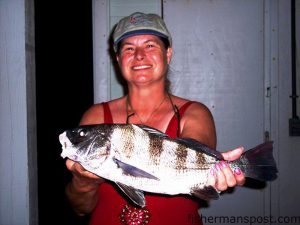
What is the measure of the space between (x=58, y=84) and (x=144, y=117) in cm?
123

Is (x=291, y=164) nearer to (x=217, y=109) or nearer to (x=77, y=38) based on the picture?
(x=217, y=109)

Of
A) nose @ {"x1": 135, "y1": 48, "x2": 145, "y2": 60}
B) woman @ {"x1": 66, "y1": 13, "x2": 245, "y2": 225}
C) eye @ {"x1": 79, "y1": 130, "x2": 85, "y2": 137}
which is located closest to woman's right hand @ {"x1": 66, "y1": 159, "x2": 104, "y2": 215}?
woman @ {"x1": 66, "y1": 13, "x2": 245, "y2": 225}

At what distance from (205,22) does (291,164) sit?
2.21 m

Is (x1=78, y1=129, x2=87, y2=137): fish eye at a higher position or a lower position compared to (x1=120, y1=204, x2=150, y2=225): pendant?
higher

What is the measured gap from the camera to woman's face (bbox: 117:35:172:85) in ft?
6.27

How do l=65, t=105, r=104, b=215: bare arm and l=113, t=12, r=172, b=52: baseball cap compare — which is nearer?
l=65, t=105, r=104, b=215: bare arm

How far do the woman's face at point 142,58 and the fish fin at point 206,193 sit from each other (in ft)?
2.80

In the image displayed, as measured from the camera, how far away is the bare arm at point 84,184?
63.4 inches

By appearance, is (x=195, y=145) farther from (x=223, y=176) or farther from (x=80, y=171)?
(x=80, y=171)

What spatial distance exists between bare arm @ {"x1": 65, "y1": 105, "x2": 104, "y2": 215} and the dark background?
1.95ft

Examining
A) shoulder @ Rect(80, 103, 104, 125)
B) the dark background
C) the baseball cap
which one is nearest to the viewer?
the baseball cap

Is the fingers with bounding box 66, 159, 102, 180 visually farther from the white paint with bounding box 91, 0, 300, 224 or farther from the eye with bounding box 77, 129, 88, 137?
the white paint with bounding box 91, 0, 300, 224

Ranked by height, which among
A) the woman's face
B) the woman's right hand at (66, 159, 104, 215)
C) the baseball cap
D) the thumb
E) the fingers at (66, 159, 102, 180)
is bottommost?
the woman's right hand at (66, 159, 104, 215)

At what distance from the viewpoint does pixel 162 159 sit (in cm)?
152
